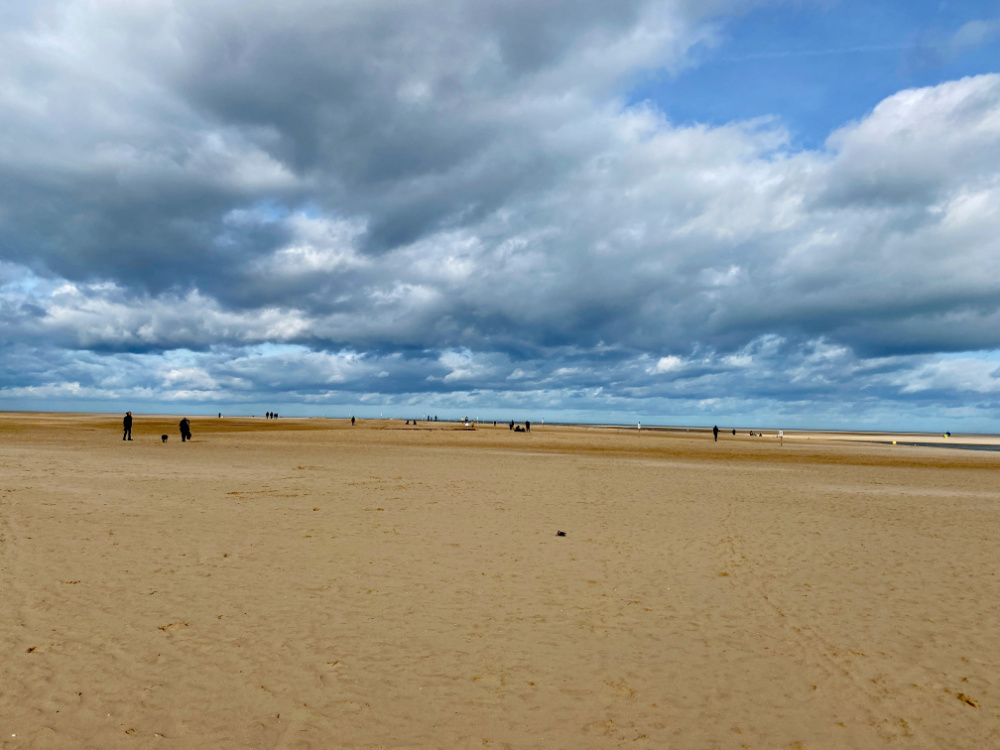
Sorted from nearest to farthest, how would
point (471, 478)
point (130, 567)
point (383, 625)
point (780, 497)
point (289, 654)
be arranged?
point (289, 654) → point (383, 625) → point (130, 567) → point (780, 497) → point (471, 478)

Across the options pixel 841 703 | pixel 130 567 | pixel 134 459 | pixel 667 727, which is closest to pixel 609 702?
pixel 667 727

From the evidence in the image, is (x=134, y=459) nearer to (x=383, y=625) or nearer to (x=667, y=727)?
(x=383, y=625)

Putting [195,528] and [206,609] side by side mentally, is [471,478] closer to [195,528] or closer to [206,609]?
[195,528]

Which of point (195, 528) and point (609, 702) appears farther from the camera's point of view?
point (195, 528)

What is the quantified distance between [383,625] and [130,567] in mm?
5964

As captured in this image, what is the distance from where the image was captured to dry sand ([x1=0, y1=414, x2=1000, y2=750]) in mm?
6586

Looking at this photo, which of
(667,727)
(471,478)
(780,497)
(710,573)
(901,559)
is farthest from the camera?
(471,478)

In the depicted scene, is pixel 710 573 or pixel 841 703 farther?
pixel 710 573

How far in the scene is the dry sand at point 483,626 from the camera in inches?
259

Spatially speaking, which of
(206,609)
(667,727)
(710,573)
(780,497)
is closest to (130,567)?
(206,609)

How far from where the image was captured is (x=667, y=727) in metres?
6.65

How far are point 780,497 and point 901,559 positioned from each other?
11247 mm

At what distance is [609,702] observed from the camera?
7207 mm

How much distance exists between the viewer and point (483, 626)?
954cm
